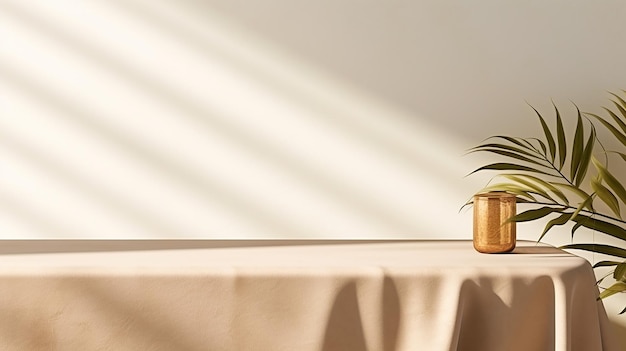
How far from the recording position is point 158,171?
2.05m

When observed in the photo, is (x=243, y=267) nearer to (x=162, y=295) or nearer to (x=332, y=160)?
(x=162, y=295)

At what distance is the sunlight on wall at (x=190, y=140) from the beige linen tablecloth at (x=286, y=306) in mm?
632

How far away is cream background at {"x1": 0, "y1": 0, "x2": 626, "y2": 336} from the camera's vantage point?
6.67 feet

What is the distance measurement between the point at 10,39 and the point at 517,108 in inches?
58.5

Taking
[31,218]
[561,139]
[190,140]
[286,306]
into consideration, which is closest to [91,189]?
[31,218]

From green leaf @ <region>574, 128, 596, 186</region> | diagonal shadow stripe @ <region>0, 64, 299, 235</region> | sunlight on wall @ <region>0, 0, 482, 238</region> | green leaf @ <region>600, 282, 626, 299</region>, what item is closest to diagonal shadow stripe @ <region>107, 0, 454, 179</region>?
sunlight on wall @ <region>0, 0, 482, 238</region>

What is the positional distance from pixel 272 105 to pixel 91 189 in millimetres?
583

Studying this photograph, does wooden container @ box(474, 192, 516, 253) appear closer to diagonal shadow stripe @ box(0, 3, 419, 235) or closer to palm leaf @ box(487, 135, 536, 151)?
palm leaf @ box(487, 135, 536, 151)

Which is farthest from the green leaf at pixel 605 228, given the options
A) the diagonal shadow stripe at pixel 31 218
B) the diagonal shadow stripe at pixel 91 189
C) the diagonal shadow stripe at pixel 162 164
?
the diagonal shadow stripe at pixel 31 218

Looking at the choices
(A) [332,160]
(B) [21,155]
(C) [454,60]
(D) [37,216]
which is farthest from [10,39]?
(C) [454,60]

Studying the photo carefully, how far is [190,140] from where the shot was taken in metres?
2.05

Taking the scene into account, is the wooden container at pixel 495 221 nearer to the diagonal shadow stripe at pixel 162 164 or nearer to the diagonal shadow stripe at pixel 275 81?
the diagonal shadow stripe at pixel 275 81

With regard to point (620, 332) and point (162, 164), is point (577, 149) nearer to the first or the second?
point (620, 332)

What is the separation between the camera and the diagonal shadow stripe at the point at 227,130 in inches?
80.4
